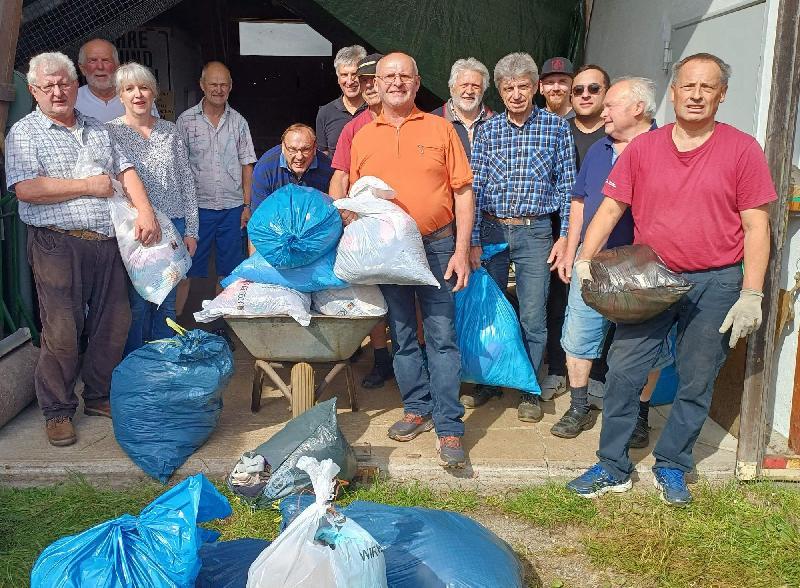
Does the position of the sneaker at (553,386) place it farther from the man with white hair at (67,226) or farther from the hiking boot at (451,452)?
the man with white hair at (67,226)

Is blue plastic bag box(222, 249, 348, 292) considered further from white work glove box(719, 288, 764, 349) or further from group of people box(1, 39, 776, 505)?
white work glove box(719, 288, 764, 349)

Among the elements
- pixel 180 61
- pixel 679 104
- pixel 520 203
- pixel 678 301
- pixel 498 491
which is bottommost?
pixel 498 491

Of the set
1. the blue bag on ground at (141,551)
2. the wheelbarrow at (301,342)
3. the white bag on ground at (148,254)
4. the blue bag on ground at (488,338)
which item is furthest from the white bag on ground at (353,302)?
the blue bag on ground at (141,551)

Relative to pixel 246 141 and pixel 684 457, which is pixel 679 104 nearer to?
pixel 684 457

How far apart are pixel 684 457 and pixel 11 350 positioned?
3467 mm

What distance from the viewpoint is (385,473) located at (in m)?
3.60

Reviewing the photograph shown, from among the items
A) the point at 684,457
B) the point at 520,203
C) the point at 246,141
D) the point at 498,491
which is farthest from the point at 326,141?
the point at 684,457

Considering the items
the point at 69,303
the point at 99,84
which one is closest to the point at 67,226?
the point at 69,303

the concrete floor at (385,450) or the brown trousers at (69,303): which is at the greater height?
the brown trousers at (69,303)

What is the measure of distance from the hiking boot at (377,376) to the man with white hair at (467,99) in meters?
1.38

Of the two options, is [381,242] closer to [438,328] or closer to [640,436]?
[438,328]

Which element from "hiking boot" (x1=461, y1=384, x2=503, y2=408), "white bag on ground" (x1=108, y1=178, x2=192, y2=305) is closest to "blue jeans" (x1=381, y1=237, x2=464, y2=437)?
"hiking boot" (x1=461, y1=384, x2=503, y2=408)

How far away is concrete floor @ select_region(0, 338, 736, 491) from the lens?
141 inches

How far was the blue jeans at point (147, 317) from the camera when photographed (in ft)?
13.8
